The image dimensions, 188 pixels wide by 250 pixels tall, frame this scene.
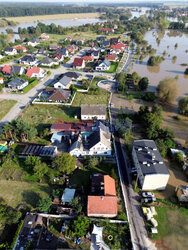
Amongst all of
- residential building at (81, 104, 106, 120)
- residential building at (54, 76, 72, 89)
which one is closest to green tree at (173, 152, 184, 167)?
residential building at (81, 104, 106, 120)

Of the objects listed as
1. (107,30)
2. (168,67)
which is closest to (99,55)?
(168,67)

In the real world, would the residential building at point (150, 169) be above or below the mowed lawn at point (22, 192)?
above

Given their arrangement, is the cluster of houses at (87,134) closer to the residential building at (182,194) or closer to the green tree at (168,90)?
the residential building at (182,194)

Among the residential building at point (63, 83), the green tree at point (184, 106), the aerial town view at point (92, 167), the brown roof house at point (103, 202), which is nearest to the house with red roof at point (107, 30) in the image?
the aerial town view at point (92, 167)

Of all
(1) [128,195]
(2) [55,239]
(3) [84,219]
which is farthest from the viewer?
(1) [128,195]

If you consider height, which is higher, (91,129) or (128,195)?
(91,129)

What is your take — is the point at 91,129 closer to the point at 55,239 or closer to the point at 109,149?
the point at 109,149

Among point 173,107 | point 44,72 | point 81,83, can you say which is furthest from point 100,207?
point 44,72
